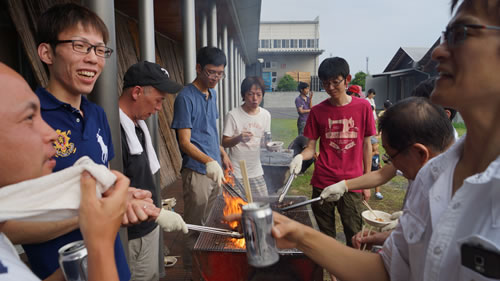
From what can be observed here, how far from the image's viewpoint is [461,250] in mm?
981

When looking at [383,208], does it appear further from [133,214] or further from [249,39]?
[249,39]

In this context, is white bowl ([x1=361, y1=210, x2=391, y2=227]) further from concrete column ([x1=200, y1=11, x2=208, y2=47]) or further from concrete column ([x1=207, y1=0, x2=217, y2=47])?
concrete column ([x1=207, y1=0, x2=217, y2=47])

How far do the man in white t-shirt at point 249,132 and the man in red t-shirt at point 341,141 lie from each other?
0.91 meters

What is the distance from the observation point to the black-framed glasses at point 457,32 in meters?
1.01

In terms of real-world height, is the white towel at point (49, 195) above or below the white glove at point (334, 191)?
above

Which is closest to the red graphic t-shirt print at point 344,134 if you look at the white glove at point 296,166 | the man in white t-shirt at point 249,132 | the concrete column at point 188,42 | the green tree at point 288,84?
the white glove at point 296,166

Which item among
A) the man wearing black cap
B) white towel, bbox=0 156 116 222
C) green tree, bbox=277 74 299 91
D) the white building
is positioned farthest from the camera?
Result: the white building

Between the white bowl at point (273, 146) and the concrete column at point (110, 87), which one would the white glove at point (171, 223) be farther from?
the white bowl at point (273, 146)

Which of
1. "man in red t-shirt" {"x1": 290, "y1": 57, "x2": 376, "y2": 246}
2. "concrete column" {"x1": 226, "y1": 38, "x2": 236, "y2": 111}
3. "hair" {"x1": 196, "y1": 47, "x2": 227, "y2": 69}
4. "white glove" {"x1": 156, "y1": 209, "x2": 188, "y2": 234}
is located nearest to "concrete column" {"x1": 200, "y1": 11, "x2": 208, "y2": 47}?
"hair" {"x1": 196, "y1": 47, "x2": 227, "y2": 69}

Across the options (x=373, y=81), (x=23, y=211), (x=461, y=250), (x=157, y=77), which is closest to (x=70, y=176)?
(x=23, y=211)

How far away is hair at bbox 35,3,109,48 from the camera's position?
66.1 inches

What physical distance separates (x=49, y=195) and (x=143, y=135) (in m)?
1.83

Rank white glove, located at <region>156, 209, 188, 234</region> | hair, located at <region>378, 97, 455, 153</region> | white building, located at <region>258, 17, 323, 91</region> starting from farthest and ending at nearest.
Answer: white building, located at <region>258, 17, 323, 91</region>
white glove, located at <region>156, 209, 188, 234</region>
hair, located at <region>378, 97, 455, 153</region>

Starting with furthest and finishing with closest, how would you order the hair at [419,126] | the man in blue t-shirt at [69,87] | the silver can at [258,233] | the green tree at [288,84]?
the green tree at [288,84]
the hair at [419,126]
the man in blue t-shirt at [69,87]
the silver can at [258,233]
